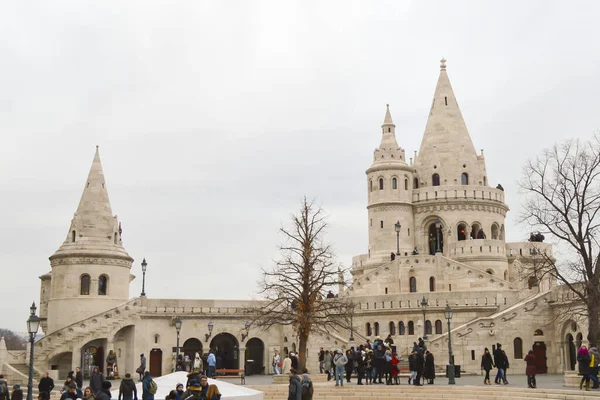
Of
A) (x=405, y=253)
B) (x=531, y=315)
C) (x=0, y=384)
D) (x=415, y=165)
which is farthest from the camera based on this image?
(x=415, y=165)

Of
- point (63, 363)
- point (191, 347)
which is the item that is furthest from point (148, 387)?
point (191, 347)

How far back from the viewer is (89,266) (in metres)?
51.0

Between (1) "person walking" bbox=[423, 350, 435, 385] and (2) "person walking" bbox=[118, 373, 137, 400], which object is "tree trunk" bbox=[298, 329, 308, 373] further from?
(2) "person walking" bbox=[118, 373, 137, 400]

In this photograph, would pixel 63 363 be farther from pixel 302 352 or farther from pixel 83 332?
pixel 302 352

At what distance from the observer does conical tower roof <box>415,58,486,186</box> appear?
6875 centimetres

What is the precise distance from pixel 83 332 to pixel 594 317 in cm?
2894

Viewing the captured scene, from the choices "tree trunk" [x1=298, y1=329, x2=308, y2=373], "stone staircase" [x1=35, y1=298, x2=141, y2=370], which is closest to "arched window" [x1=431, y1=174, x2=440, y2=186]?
"stone staircase" [x1=35, y1=298, x2=141, y2=370]

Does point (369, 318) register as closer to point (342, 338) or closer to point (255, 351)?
point (342, 338)

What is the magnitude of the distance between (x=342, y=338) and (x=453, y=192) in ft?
69.0

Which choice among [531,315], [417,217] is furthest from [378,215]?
[531,315]

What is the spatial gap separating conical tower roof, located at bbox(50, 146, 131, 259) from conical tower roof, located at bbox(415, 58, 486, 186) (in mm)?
28132

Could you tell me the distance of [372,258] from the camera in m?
66.3

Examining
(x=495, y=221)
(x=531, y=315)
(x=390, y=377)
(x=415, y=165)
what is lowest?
(x=390, y=377)

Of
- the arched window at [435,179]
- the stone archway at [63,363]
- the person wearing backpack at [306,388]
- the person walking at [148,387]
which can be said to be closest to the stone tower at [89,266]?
the stone archway at [63,363]
